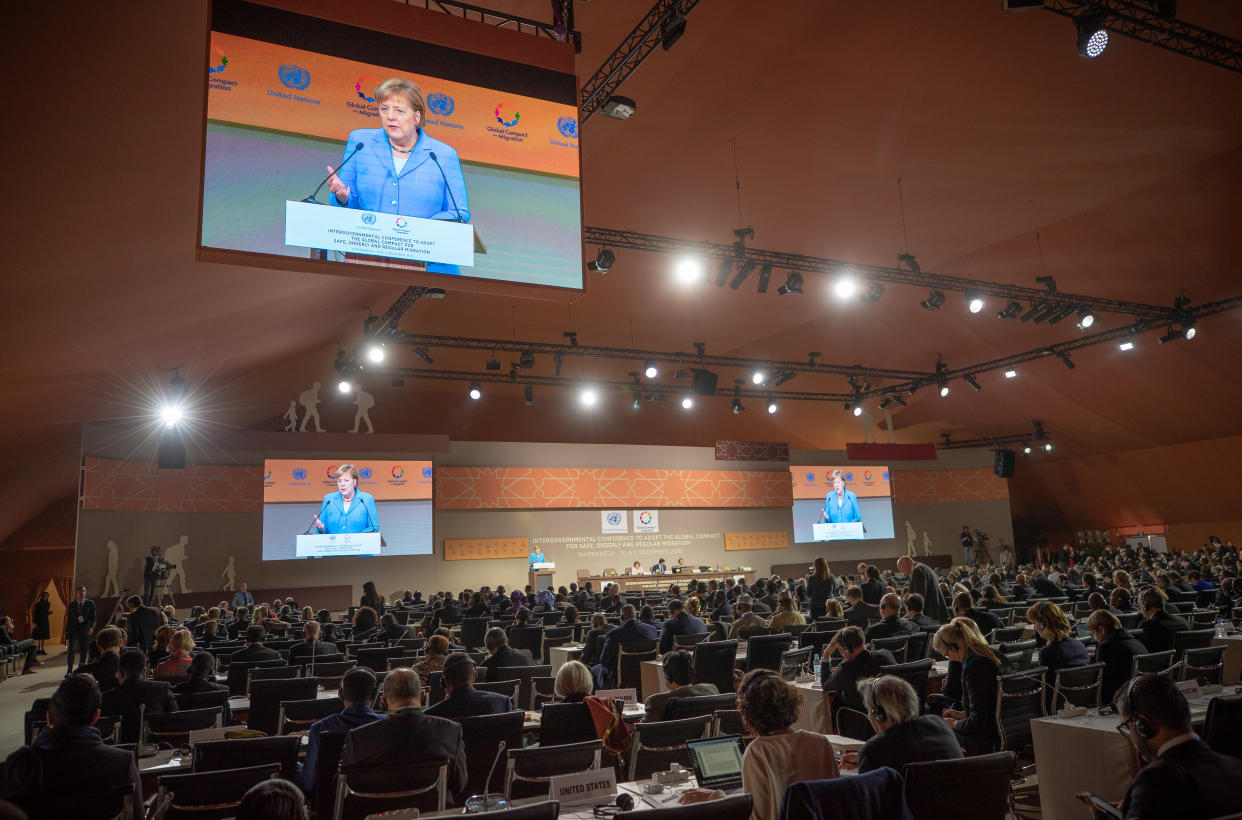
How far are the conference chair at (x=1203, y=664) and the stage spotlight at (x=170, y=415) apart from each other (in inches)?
588

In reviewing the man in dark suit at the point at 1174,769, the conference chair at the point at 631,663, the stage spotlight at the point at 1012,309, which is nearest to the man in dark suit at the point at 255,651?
the conference chair at the point at 631,663

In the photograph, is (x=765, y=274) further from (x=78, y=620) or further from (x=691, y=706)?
(x=78, y=620)

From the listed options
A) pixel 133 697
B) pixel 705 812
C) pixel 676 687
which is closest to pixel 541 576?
pixel 133 697

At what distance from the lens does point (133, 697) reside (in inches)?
192

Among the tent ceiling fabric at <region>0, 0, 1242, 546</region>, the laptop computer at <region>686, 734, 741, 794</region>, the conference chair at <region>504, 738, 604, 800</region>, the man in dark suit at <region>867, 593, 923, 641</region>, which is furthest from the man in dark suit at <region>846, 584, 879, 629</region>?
the laptop computer at <region>686, 734, 741, 794</region>

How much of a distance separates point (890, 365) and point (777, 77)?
1342 centimetres

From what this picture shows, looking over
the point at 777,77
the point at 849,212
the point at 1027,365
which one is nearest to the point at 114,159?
the point at 777,77

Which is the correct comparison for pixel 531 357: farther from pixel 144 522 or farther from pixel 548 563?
pixel 144 522

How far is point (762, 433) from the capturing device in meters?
25.0

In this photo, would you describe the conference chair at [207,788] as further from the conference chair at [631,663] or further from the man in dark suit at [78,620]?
the man in dark suit at [78,620]

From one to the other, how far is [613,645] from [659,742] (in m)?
3.85

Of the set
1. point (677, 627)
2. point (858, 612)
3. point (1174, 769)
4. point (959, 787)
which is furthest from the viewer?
point (858, 612)

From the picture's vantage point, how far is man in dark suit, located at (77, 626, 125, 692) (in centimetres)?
549

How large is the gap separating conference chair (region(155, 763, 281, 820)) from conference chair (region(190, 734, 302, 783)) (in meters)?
0.35
